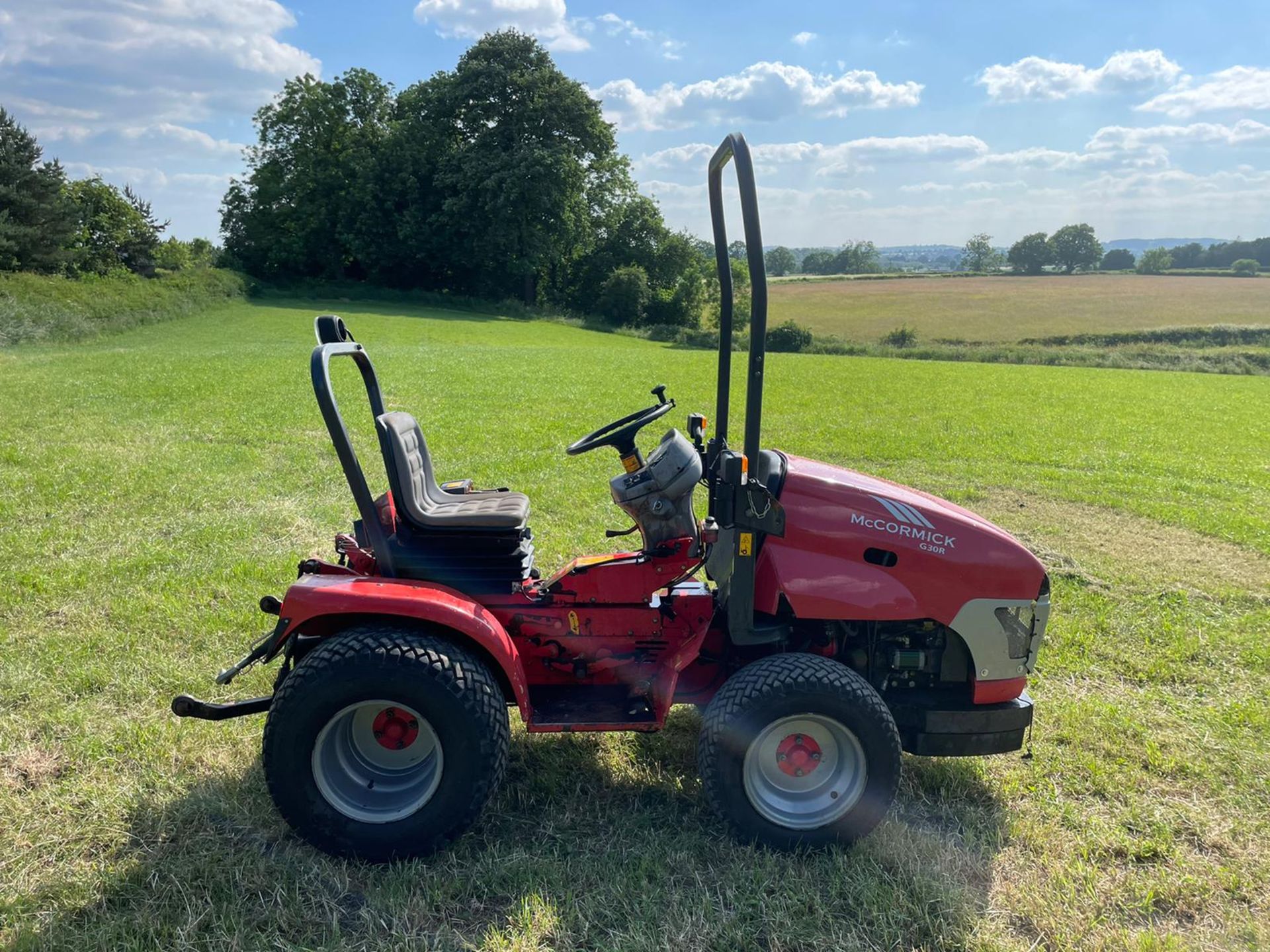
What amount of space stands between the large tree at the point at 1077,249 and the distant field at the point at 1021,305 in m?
3.96

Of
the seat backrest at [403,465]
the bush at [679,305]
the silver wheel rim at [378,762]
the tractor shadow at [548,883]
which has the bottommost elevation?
the tractor shadow at [548,883]

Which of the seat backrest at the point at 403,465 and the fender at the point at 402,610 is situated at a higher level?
the seat backrest at the point at 403,465

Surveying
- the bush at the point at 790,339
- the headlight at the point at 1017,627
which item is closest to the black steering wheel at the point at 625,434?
the headlight at the point at 1017,627

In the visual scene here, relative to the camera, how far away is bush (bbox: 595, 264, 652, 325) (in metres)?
46.8

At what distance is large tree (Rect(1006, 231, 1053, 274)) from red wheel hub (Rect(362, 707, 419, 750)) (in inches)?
2924

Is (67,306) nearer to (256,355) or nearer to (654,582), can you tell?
(256,355)

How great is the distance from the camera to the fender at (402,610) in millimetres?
2803

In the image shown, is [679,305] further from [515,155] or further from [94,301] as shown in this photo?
[94,301]

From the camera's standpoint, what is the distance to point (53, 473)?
311 inches

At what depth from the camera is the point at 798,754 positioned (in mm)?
2912

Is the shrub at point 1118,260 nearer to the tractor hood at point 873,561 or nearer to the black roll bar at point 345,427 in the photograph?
the tractor hood at point 873,561

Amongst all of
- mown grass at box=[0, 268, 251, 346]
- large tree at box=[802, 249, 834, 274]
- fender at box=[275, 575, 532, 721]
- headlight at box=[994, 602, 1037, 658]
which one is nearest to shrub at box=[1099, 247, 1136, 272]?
large tree at box=[802, 249, 834, 274]

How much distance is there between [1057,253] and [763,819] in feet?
250

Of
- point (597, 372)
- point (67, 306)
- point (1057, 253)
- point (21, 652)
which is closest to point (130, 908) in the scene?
point (21, 652)
